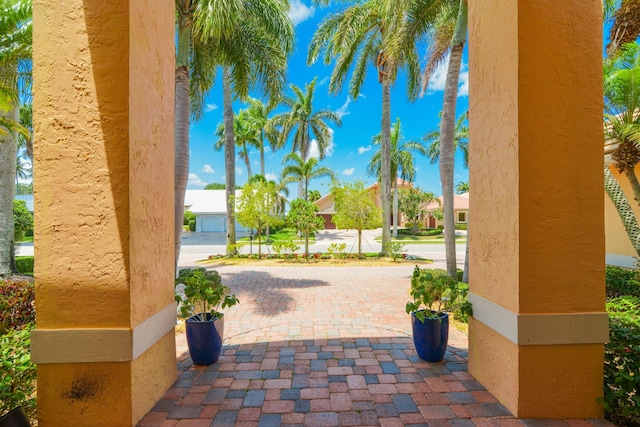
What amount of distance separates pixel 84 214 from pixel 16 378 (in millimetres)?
1506

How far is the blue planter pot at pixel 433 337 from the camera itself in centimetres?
369

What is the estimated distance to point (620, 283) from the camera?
769 cm

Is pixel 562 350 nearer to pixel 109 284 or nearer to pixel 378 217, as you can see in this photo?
pixel 109 284

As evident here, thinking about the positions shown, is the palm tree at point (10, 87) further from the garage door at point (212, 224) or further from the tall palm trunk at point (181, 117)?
the garage door at point (212, 224)

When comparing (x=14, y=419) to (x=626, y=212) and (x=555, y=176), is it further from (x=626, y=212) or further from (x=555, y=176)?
(x=626, y=212)

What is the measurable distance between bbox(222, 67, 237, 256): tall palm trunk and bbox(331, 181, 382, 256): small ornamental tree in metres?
5.38

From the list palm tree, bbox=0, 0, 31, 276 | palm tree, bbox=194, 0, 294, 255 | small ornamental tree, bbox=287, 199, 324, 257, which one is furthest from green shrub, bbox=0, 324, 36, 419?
small ornamental tree, bbox=287, 199, 324, 257

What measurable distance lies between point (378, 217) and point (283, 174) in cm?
1191

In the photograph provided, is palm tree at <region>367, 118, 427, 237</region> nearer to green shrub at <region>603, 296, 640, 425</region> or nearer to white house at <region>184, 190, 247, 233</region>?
white house at <region>184, 190, 247, 233</region>

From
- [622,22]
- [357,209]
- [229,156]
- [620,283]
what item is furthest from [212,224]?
[622,22]

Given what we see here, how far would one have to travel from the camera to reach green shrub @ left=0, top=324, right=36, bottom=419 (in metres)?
2.34

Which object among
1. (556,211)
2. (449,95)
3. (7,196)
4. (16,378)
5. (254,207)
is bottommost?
(16,378)

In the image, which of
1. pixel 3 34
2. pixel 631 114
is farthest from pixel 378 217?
pixel 3 34

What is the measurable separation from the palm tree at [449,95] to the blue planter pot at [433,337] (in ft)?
16.6
